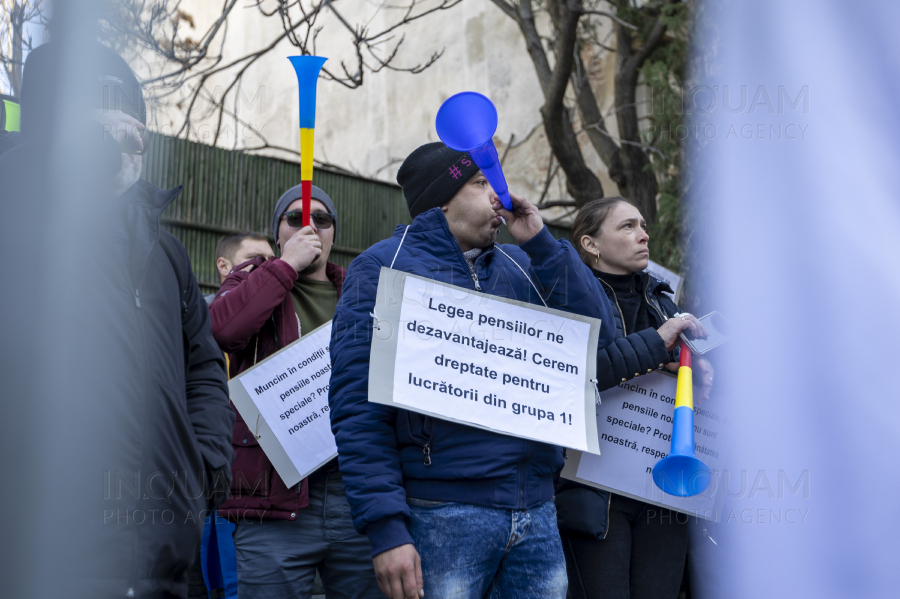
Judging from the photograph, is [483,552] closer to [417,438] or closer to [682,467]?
[417,438]

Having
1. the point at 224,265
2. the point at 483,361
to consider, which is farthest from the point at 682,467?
the point at 224,265

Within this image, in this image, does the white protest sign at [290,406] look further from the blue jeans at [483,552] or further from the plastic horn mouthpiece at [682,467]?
the plastic horn mouthpiece at [682,467]

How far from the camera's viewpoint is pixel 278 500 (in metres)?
2.66

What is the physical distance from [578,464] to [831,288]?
1.49m

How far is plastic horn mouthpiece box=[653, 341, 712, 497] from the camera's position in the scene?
223 cm

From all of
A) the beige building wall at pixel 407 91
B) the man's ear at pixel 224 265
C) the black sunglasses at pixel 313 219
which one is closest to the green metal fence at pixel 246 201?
the beige building wall at pixel 407 91

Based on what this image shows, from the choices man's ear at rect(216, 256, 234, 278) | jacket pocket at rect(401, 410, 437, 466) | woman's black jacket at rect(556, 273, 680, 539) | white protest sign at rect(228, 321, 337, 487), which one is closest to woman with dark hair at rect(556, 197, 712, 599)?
woman's black jacket at rect(556, 273, 680, 539)

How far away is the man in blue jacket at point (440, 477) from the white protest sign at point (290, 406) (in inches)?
23.4

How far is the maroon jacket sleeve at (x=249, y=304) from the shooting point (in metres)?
2.79

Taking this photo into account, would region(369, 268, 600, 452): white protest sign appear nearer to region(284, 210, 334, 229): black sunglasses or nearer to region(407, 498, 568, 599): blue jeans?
region(407, 498, 568, 599): blue jeans

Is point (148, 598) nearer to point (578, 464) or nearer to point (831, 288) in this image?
point (831, 288)

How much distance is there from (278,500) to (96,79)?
Result: 186 cm

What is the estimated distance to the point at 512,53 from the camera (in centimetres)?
998

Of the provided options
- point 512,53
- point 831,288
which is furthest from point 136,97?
point 512,53
